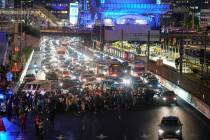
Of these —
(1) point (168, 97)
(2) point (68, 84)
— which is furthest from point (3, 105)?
(2) point (68, 84)

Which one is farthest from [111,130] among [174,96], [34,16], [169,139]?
[34,16]

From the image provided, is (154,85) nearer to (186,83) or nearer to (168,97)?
(186,83)

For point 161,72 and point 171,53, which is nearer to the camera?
point 161,72

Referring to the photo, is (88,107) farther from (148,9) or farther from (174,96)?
(148,9)

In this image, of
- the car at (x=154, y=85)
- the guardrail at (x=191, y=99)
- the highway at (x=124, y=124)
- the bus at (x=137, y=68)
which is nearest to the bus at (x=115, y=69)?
the bus at (x=137, y=68)

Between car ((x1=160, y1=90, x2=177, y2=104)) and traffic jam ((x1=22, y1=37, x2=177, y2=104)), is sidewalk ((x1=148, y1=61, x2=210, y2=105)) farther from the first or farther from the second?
traffic jam ((x1=22, y1=37, x2=177, y2=104))

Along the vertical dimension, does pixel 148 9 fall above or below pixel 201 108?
above

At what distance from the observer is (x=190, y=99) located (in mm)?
38094

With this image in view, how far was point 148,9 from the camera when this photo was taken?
175 metres

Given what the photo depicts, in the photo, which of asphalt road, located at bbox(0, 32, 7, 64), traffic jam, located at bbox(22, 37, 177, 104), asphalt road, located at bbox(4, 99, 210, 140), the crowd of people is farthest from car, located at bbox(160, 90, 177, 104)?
asphalt road, located at bbox(0, 32, 7, 64)

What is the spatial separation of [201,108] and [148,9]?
5637 inches

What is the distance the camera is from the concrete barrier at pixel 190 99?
3252cm

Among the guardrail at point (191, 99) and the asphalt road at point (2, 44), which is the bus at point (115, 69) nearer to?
the guardrail at point (191, 99)

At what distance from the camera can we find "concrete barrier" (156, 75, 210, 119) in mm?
32522
